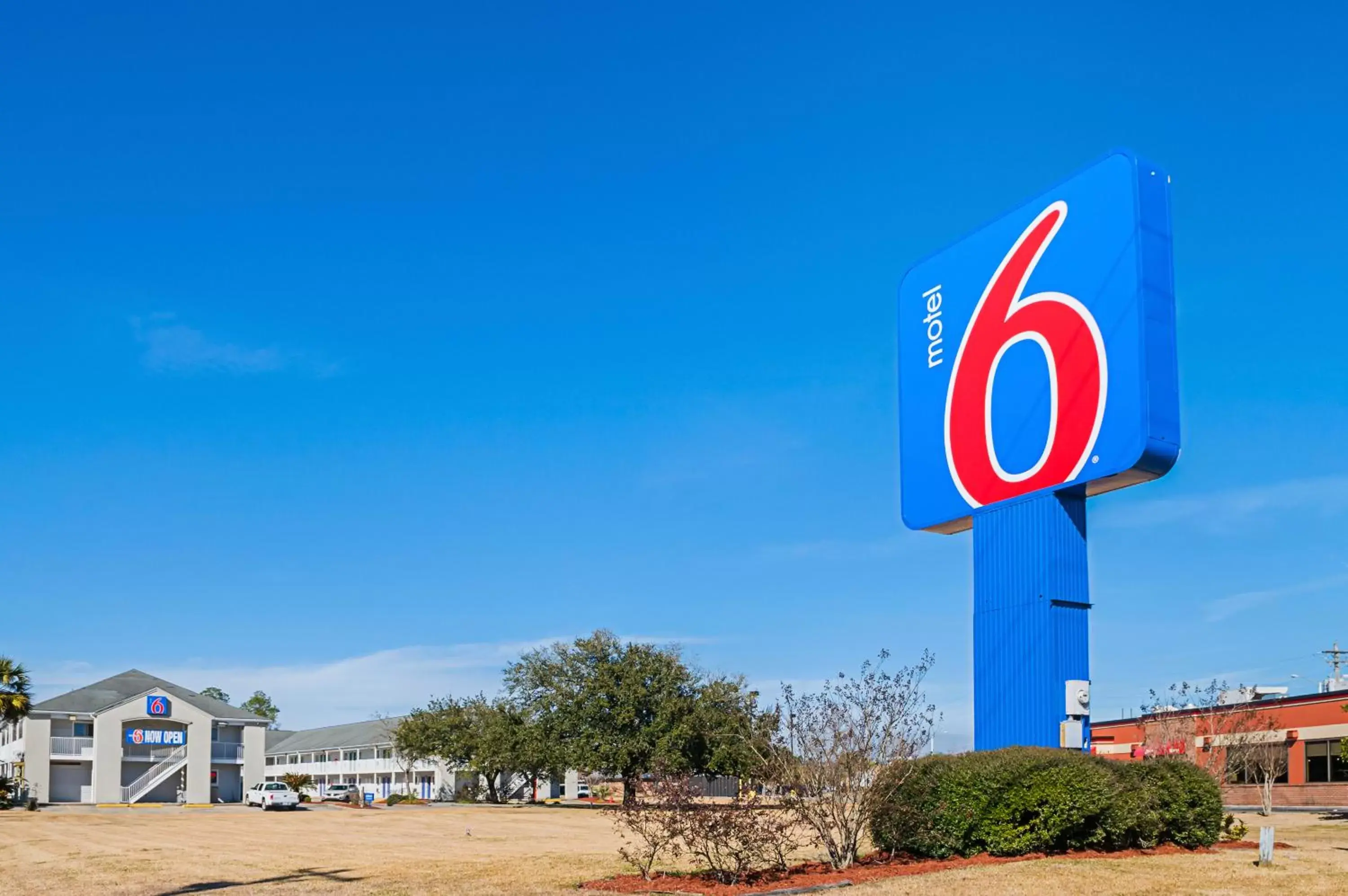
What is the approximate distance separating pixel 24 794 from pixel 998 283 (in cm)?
6014

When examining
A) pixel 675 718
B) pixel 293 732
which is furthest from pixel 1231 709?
pixel 293 732

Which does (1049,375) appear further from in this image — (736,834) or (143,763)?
(143,763)

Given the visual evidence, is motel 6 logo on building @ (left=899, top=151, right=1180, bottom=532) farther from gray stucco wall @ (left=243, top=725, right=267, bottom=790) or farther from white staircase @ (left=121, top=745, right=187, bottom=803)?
gray stucco wall @ (left=243, top=725, right=267, bottom=790)

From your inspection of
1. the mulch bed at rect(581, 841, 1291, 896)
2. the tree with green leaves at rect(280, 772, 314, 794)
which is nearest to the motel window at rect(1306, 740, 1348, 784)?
the mulch bed at rect(581, 841, 1291, 896)

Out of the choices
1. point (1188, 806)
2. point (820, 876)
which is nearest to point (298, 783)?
point (820, 876)

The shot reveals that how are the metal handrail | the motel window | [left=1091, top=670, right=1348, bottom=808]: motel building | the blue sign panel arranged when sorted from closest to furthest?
[left=1091, top=670, right=1348, bottom=808]: motel building < the motel window < the metal handrail < the blue sign panel

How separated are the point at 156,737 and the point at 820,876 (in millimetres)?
61955

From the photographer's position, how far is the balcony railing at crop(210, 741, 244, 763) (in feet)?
239

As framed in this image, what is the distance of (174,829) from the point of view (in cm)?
3850

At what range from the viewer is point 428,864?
74.5 feet

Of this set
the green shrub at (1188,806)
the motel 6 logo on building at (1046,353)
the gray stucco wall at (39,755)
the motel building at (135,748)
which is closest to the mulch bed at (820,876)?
the green shrub at (1188,806)

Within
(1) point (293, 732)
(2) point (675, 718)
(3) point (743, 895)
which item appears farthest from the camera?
Result: (1) point (293, 732)

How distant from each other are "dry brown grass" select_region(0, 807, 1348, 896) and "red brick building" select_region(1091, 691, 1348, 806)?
626cm

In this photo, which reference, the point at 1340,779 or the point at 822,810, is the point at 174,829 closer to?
the point at 822,810
